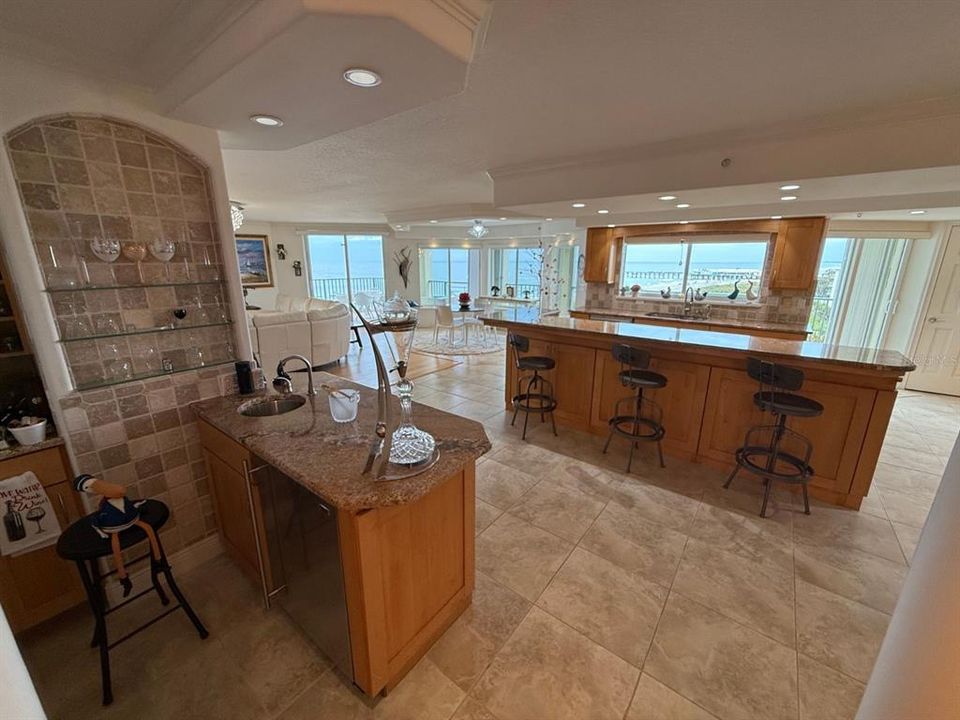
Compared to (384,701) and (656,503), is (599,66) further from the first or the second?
(384,701)

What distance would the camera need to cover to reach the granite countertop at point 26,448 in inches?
58.9

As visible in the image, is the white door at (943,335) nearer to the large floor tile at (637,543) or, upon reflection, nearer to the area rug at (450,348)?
the large floor tile at (637,543)

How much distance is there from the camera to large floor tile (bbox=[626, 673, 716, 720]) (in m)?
1.40

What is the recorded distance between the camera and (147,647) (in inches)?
64.5

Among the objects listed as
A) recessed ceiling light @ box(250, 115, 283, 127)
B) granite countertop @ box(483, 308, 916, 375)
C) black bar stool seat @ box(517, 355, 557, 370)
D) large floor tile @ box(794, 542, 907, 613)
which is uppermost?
recessed ceiling light @ box(250, 115, 283, 127)

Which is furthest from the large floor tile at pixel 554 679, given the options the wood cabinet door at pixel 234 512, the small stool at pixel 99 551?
the small stool at pixel 99 551

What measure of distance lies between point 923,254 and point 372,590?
716cm

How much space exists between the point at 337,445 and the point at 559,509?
164 cm

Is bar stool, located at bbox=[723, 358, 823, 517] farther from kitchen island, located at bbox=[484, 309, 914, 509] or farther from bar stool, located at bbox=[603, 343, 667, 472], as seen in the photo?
bar stool, located at bbox=[603, 343, 667, 472]

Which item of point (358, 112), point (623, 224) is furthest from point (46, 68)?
point (623, 224)

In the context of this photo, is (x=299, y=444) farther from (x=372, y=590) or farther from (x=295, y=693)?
(x=295, y=693)

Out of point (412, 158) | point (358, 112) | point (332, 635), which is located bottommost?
point (332, 635)

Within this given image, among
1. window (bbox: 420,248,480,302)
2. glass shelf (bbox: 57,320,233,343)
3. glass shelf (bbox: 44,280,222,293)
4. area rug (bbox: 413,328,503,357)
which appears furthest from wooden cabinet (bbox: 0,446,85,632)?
window (bbox: 420,248,480,302)

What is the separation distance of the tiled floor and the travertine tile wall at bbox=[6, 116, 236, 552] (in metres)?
0.65
